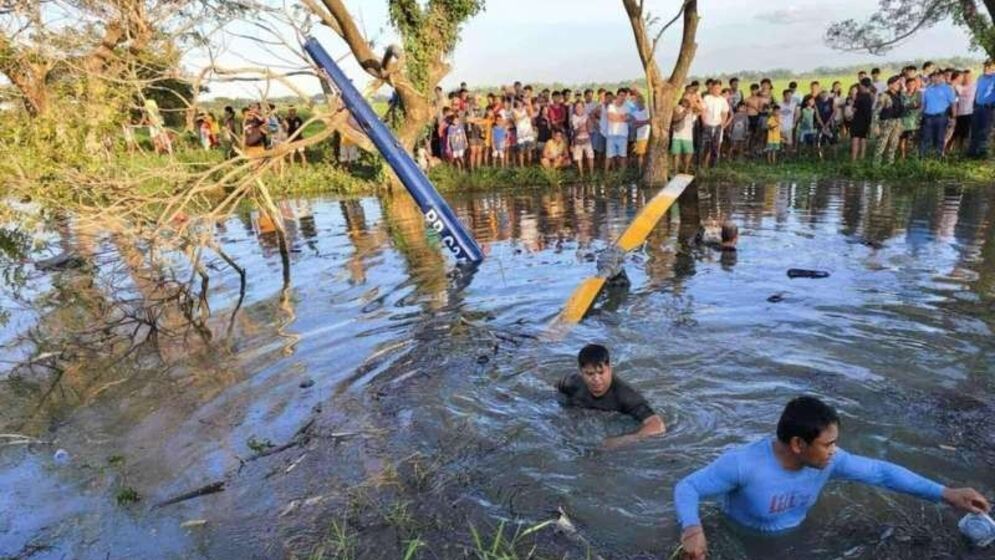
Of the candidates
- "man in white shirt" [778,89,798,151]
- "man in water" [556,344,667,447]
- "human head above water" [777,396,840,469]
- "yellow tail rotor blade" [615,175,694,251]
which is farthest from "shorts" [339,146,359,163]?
"human head above water" [777,396,840,469]

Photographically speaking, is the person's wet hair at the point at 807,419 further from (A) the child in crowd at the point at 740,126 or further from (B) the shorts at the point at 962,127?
(B) the shorts at the point at 962,127

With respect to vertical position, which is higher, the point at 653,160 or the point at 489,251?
the point at 653,160

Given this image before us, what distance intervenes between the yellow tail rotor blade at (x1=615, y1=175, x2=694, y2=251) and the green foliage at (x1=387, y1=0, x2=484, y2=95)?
10.1 m

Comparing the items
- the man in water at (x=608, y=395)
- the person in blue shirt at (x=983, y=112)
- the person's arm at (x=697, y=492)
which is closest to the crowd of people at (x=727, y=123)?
the person in blue shirt at (x=983, y=112)

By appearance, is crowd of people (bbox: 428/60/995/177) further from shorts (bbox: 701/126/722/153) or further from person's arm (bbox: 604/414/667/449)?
person's arm (bbox: 604/414/667/449)

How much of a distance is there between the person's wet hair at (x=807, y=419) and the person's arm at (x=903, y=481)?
494mm

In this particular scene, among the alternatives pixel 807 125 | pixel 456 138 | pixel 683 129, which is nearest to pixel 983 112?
pixel 807 125

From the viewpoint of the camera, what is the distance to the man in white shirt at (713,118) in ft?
57.1

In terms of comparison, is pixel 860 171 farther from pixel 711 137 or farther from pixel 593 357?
pixel 593 357

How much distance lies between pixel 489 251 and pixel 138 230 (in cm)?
592

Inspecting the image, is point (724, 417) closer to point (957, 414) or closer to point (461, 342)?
point (957, 414)

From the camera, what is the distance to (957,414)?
5906mm

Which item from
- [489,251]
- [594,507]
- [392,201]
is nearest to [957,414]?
[594,507]

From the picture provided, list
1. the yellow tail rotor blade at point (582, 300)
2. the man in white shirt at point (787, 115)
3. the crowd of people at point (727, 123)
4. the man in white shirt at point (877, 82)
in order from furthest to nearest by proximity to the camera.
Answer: the man in white shirt at point (787, 115) → the man in white shirt at point (877, 82) → the crowd of people at point (727, 123) → the yellow tail rotor blade at point (582, 300)
